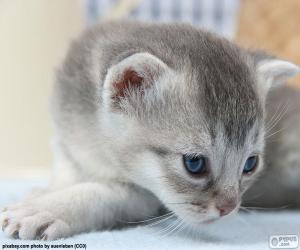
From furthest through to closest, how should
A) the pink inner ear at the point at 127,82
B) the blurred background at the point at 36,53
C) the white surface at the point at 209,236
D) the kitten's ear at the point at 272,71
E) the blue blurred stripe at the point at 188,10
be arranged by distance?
the blue blurred stripe at the point at 188,10 → the blurred background at the point at 36,53 → the kitten's ear at the point at 272,71 → the pink inner ear at the point at 127,82 → the white surface at the point at 209,236

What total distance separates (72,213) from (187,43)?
435mm

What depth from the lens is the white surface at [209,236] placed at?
3.21 ft

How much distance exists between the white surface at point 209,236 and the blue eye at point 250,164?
133 millimetres

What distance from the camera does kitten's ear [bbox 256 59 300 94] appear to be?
1.23m

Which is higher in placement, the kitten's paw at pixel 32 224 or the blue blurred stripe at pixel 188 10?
the blue blurred stripe at pixel 188 10

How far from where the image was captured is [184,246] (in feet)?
3.26

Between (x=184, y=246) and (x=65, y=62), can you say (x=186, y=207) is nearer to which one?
(x=184, y=246)

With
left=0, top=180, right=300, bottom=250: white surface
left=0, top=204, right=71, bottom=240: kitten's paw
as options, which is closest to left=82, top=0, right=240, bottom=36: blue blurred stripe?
left=0, top=180, right=300, bottom=250: white surface

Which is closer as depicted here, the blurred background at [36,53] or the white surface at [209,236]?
the white surface at [209,236]

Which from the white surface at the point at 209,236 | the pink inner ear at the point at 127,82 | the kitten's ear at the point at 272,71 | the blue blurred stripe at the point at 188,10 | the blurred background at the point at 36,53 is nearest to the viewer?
the white surface at the point at 209,236

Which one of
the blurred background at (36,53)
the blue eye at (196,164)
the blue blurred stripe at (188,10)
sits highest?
the blue blurred stripe at (188,10)

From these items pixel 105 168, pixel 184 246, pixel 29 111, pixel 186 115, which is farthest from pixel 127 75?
pixel 29 111

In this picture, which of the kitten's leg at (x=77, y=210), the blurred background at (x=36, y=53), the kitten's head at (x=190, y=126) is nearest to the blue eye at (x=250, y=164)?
the kitten's head at (x=190, y=126)

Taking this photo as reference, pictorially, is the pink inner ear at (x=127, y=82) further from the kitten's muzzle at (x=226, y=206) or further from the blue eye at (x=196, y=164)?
the kitten's muzzle at (x=226, y=206)
